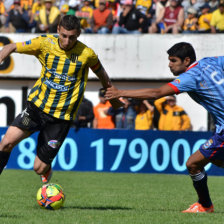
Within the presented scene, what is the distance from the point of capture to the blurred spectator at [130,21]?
16.4 metres

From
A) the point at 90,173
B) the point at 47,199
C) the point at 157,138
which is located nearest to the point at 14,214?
the point at 47,199

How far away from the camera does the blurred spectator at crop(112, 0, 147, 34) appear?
16422mm

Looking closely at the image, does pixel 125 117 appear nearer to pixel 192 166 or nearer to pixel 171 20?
pixel 171 20

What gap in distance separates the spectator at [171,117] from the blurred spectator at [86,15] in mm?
3695

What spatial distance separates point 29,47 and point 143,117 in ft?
27.9

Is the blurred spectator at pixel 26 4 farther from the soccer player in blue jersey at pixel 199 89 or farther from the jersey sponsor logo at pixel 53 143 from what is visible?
the soccer player in blue jersey at pixel 199 89

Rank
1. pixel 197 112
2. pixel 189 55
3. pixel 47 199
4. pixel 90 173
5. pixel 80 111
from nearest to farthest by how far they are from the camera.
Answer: pixel 189 55, pixel 47 199, pixel 90 173, pixel 80 111, pixel 197 112

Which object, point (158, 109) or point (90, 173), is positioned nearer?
→ point (90, 173)

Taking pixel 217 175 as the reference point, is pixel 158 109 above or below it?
above

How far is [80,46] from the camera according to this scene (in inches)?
292

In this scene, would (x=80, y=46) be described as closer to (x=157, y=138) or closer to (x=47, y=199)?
(x=47, y=199)

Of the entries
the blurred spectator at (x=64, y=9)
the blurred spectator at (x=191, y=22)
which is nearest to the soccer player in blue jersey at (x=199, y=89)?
the blurred spectator at (x=191, y=22)

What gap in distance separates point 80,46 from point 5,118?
1163 cm

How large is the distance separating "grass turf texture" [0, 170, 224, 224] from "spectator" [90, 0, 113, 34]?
517 centimetres
